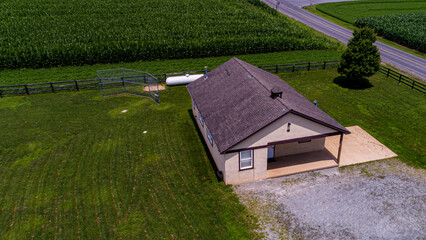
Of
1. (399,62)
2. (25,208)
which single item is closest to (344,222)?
(25,208)

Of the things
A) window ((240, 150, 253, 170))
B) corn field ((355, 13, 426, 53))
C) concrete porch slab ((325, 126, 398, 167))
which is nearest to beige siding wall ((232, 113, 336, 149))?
window ((240, 150, 253, 170))

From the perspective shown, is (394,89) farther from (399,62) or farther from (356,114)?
(399,62)

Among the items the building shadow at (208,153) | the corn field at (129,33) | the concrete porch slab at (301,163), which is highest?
the corn field at (129,33)

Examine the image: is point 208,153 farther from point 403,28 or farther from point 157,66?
point 403,28

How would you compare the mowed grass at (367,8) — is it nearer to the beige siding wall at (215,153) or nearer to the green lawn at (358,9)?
the green lawn at (358,9)

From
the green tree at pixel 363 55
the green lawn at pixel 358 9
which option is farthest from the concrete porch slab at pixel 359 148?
the green lawn at pixel 358 9

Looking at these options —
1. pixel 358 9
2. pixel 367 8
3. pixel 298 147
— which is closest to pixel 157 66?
pixel 298 147
